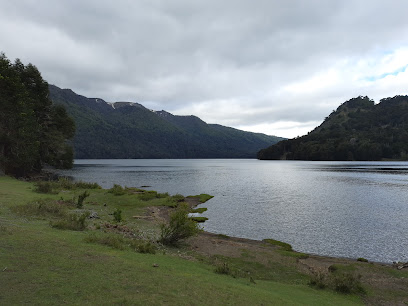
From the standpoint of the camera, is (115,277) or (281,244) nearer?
(115,277)

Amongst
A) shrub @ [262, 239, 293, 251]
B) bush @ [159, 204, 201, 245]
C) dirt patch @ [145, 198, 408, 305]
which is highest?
bush @ [159, 204, 201, 245]

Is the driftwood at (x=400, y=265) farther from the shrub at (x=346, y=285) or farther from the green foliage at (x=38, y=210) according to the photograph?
the green foliage at (x=38, y=210)

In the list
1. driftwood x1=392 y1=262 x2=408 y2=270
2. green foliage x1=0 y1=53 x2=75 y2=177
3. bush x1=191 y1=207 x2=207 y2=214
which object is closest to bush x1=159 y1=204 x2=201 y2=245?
driftwood x1=392 y1=262 x2=408 y2=270

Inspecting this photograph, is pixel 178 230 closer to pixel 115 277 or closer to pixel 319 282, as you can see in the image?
pixel 319 282

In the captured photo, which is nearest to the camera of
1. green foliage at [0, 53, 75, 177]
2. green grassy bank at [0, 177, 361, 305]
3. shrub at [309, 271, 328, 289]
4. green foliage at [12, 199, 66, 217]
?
green grassy bank at [0, 177, 361, 305]

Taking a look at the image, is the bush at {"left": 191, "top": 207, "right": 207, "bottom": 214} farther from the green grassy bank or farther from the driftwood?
the driftwood

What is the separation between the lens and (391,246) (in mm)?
27359

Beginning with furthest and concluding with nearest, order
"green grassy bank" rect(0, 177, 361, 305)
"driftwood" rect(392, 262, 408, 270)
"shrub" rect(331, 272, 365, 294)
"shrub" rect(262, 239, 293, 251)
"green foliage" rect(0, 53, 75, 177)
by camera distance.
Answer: "green foliage" rect(0, 53, 75, 177) < "shrub" rect(262, 239, 293, 251) < "driftwood" rect(392, 262, 408, 270) < "shrub" rect(331, 272, 365, 294) < "green grassy bank" rect(0, 177, 361, 305)

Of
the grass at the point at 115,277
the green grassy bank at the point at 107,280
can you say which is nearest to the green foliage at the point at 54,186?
the grass at the point at 115,277

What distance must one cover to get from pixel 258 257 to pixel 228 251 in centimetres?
247

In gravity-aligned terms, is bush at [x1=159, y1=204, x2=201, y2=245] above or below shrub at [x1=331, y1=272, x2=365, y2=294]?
above

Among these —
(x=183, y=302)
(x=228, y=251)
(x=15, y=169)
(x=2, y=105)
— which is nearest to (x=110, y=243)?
(x=183, y=302)

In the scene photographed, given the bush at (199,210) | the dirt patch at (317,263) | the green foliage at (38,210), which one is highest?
the green foliage at (38,210)

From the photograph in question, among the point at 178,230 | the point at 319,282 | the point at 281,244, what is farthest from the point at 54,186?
the point at 319,282
